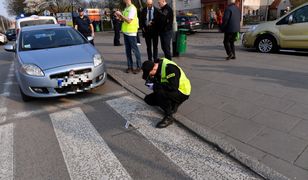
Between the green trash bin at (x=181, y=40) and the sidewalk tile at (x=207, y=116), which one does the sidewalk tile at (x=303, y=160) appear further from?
the green trash bin at (x=181, y=40)

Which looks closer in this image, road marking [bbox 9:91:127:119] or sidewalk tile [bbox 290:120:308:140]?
sidewalk tile [bbox 290:120:308:140]

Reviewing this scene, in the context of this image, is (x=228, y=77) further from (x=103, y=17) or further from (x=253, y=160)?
(x=103, y=17)

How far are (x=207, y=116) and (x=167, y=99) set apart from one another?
0.78m

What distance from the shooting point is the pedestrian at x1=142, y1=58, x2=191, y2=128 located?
141 inches

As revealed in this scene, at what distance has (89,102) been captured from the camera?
5.05m

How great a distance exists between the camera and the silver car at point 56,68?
4684 millimetres

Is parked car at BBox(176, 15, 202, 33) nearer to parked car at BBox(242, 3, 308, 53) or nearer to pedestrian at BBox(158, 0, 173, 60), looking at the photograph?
parked car at BBox(242, 3, 308, 53)

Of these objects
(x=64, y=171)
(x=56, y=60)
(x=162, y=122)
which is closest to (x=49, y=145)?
(x=64, y=171)

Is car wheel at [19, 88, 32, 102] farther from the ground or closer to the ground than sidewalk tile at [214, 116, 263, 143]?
farther from the ground

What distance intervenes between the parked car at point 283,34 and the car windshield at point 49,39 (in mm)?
6292

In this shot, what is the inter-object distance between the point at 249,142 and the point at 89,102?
3176 mm

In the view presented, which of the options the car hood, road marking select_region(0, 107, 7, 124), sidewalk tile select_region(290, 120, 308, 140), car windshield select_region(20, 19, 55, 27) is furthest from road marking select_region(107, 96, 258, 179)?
car windshield select_region(20, 19, 55, 27)

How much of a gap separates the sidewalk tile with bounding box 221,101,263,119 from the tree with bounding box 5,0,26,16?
184 ft

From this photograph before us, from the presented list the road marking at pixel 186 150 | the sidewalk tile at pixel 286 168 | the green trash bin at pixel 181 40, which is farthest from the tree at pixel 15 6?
the sidewalk tile at pixel 286 168
